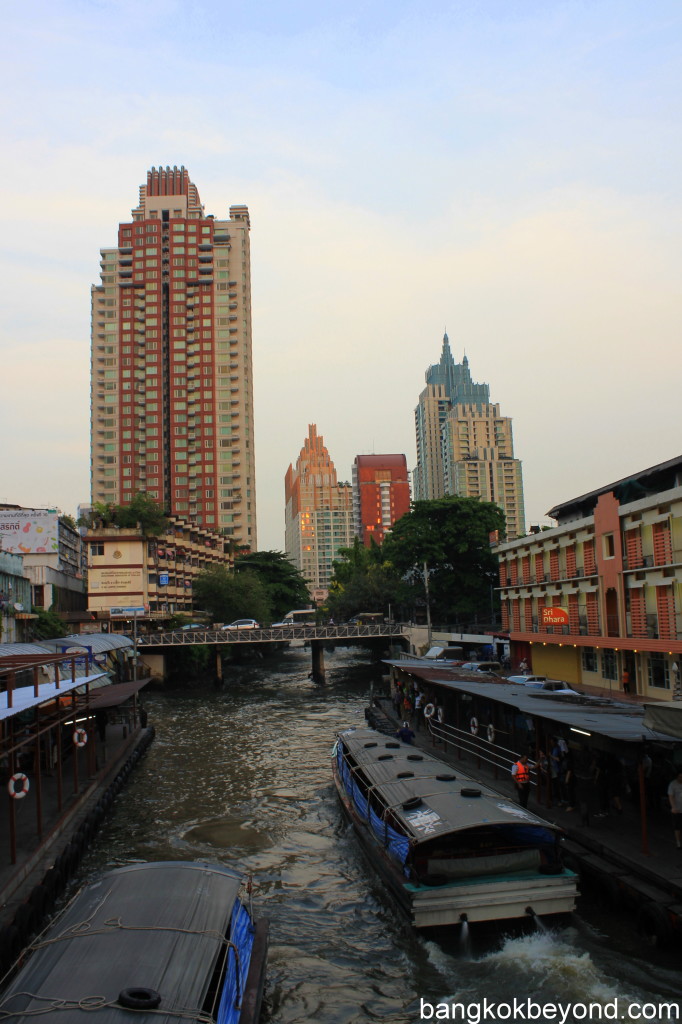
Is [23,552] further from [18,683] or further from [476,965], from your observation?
[476,965]

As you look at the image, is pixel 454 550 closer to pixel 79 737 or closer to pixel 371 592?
pixel 371 592

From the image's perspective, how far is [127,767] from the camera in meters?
29.5

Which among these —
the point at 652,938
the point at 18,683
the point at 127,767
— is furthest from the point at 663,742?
the point at 18,683

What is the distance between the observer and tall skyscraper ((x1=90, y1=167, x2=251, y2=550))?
129 m

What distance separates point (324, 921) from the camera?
16.1m

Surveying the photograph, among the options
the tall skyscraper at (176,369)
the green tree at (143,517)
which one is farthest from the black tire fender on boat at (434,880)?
the tall skyscraper at (176,369)

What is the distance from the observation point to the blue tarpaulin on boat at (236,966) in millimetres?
9164

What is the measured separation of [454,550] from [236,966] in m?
61.9

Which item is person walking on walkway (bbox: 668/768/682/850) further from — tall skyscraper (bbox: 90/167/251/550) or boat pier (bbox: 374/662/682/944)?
tall skyscraper (bbox: 90/167/251/550)

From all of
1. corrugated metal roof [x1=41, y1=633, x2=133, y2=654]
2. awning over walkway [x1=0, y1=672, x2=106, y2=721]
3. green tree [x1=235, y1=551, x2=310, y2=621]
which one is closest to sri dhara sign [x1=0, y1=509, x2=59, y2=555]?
corrugated metal roof [x1=41, y1=633, x2=133, y2=654]

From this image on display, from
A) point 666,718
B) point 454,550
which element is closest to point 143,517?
point 454,550

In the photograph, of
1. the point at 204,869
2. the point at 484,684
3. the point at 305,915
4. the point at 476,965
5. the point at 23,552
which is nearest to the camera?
the point at 204,869

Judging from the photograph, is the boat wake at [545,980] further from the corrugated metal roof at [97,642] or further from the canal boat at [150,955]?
the corrugated metal roof at [97,642]

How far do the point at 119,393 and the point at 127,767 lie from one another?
112094 millimetres
